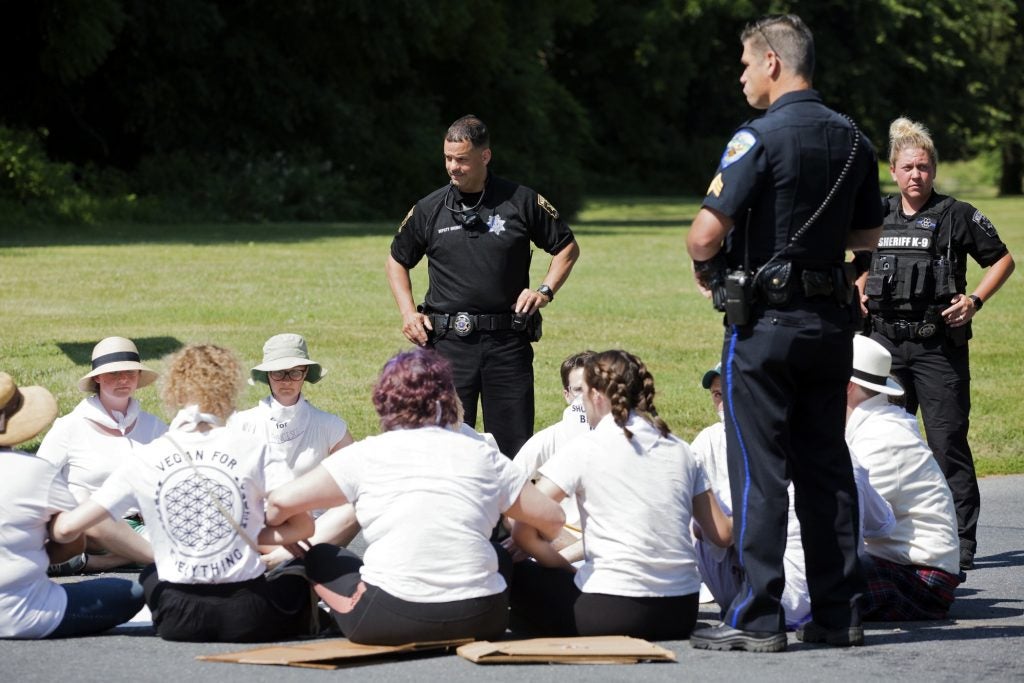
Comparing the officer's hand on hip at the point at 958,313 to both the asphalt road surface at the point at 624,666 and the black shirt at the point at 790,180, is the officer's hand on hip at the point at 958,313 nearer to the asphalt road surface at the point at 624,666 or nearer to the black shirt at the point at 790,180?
the asphalt road surface at the point at 624,666

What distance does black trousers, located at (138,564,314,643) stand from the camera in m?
5.51

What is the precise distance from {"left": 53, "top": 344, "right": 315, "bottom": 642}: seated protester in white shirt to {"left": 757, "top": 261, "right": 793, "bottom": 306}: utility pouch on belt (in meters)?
1.89

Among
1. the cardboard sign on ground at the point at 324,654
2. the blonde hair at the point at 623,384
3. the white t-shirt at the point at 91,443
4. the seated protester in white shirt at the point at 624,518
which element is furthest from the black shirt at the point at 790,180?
the white t-shirt at the point at 91,443

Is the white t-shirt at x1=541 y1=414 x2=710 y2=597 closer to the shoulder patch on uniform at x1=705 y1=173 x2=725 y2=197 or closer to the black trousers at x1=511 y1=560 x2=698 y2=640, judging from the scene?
the black trousers at x1=511 y1=560 x2=698 y2=640

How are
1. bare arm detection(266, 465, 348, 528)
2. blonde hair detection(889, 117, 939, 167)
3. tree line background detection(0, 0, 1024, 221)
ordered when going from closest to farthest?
1. bare arm detection(266, 465, 348, 528)
2. blonde hair detection(889, 117, 939, 167)
3. tree line background detection(0, 0, 1024, 221)

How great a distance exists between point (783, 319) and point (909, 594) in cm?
152

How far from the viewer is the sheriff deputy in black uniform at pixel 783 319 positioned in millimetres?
5242

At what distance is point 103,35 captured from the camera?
27.3 metres

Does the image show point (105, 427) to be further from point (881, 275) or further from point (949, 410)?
point (949, 410)

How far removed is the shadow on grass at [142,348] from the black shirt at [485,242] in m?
5.91

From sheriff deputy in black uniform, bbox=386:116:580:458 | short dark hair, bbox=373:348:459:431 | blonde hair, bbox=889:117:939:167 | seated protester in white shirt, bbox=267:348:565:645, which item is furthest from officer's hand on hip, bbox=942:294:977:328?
short dark hair, bbox=373:348:459:431

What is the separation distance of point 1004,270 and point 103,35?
74.5 ft

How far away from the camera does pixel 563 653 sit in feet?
17.1

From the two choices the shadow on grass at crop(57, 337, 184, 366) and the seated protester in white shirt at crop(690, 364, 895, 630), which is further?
the shadow on grass at crop(57, 337, 184, 366)
